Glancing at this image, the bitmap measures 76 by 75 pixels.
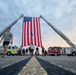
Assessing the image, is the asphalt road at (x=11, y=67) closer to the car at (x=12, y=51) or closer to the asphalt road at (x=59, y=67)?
the asphalt road at (x=59, y=67)

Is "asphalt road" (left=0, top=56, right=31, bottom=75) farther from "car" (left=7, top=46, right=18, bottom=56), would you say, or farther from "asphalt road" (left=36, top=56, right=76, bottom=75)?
"car" (left=7, top=46, right=18, bottom=56)

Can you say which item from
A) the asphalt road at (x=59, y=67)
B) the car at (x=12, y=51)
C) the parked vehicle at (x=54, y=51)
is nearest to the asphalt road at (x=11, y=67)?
the asphalt road at (x=59, y=67)

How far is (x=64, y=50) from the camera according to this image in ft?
161

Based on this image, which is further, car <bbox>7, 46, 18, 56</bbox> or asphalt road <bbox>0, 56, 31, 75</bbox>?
car <bbox>7, 46, 18, 56</bbox>

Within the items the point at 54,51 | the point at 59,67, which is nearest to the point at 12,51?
the point at 54,51

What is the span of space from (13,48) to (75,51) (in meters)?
12.7

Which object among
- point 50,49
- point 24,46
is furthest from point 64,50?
point 24,46

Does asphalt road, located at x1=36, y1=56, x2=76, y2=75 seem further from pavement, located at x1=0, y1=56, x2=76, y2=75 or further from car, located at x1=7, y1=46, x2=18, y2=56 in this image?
car, located at x1=7, y1=46, x2=18, y2=56

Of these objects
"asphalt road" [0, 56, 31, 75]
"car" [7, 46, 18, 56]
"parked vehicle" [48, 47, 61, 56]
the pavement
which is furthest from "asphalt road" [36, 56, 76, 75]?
"car" [7, 46, 18, 56]

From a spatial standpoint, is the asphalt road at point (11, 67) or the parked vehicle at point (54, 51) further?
the parked vehicle at point (54, 51)

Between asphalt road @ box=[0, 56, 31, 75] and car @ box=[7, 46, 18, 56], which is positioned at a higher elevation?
car @ box=[7, 46, 18, 56]

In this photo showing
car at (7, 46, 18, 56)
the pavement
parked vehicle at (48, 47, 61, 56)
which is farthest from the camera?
car at (7, 46, 18, 56)

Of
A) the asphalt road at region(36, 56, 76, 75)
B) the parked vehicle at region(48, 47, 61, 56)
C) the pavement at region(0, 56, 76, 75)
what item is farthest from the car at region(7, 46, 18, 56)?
the pavement at region(0, 56, 76, 75)

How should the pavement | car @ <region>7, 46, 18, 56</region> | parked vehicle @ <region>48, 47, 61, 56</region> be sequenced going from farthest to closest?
car @ <region>7, 46, 18, 56</region> → parked vehicle @ <region>48, 47, 61, 56</region> → the pavement
